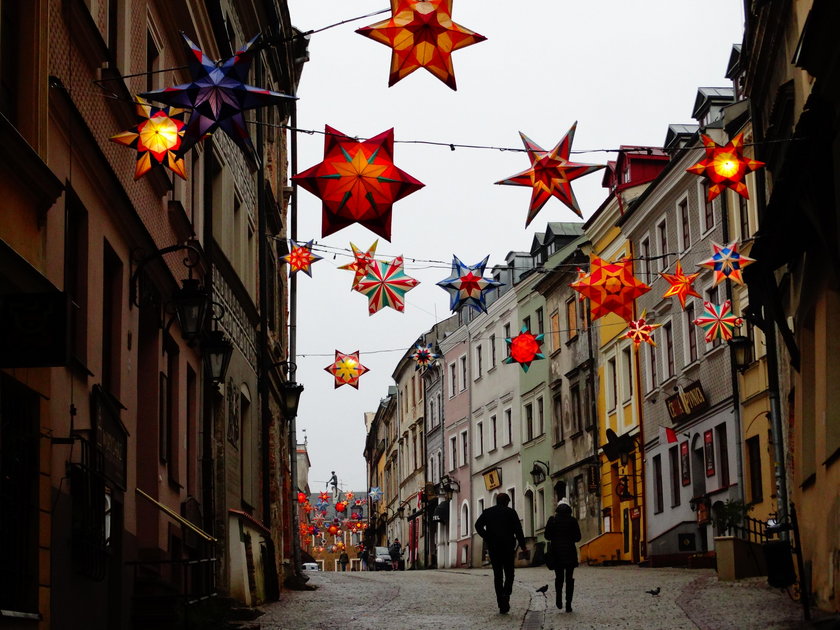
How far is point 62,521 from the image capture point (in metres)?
10.8

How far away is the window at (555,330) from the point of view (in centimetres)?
4893

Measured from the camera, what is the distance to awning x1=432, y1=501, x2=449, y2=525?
6259cm

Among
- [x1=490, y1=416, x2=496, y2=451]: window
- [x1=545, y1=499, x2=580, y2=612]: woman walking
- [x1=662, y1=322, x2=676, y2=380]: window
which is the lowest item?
[x1=545, y1=499, x2=580, y2=612]: woman walking

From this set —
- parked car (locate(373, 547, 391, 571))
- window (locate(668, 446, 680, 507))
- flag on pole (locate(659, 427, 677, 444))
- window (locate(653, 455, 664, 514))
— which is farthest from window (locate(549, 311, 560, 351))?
parked car (locate(373, 547, 391, 571))

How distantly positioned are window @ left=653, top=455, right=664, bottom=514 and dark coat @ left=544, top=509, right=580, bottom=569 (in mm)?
19883

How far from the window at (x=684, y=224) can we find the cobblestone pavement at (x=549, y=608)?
499 inches

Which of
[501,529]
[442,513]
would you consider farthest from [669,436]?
[442,513]

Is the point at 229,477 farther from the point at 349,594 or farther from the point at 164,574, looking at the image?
the point at 164,574

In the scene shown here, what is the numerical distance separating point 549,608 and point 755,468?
1350 cm

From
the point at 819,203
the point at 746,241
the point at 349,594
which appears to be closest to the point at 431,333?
the point at 746,241

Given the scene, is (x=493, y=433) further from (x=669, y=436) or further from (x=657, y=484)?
(x=669, y=436)

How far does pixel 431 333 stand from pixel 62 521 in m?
60.9

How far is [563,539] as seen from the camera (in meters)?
18.2

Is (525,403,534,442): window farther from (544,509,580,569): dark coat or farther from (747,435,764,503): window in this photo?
(544,509,580,569): dark coat
